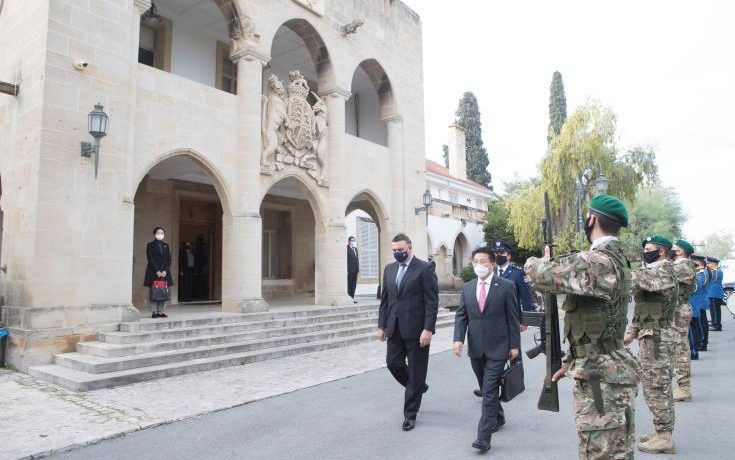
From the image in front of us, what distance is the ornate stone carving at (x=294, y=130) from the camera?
1197 cm

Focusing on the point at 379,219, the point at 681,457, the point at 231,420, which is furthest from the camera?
the point at 379,219

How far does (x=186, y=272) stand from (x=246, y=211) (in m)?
4.90

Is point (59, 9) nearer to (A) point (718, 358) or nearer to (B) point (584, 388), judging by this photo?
(B) point (584, 388)

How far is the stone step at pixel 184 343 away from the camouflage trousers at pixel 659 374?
22.2 ft

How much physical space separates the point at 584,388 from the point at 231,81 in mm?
13235

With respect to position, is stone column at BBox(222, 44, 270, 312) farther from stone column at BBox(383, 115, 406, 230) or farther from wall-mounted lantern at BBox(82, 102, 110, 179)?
stone column at BBox(383, 115, 406, 230)

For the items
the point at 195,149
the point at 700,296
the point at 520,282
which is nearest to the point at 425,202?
the point at 195,149

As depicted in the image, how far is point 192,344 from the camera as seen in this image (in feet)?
27.9

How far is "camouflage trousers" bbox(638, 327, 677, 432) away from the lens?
14.3 feet

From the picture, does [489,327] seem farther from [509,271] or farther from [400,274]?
[509,271]

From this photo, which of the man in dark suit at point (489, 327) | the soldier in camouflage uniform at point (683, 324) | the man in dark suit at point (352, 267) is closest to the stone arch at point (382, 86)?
the man in dark suit at point (352, 267)

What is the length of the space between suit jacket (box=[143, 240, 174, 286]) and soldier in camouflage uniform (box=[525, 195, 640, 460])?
853cm

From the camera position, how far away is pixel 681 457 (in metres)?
4.20

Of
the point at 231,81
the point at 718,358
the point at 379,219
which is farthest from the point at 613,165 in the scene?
the point at 231,81
